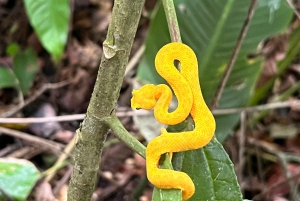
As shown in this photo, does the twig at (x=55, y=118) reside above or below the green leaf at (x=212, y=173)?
above

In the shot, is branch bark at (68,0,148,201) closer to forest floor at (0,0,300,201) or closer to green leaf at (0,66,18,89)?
forest floor at (0,0,300,201)

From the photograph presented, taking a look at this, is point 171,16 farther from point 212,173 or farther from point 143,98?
point 212,173

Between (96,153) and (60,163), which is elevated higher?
(60,163)

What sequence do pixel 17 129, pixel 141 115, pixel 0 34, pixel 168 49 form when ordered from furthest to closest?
pixel 0 34, pixel 17 129, pixel 141 115, pixel 168 49

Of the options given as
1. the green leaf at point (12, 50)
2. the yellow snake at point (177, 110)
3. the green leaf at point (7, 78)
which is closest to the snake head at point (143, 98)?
the yellow snake at point (177, 110)

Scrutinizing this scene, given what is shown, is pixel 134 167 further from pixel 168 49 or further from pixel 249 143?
pixel 168 49

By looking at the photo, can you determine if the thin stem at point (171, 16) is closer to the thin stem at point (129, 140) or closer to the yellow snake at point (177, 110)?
the yellow snake at point (177, 110)

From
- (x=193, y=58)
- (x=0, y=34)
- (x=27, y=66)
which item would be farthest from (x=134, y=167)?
(x=193, y=58)
